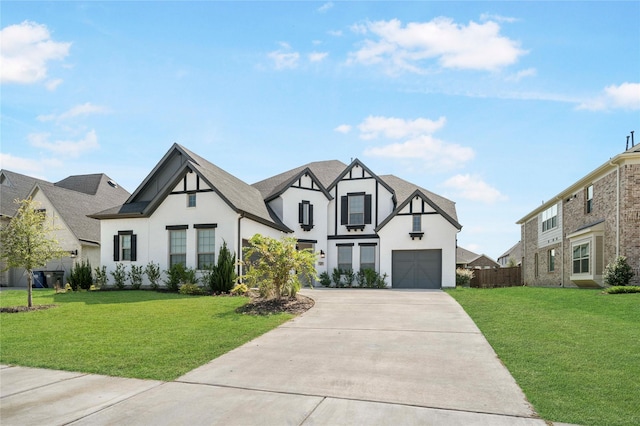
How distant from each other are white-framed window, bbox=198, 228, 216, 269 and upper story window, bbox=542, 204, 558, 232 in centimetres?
2008

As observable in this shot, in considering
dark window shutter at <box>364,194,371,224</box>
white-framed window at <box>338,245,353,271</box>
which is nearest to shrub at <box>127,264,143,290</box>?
white-framed window at <box>338,245,353,271</box>

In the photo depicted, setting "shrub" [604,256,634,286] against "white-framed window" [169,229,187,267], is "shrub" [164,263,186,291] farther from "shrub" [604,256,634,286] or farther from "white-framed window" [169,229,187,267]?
"shrub" [604,256,634,286]

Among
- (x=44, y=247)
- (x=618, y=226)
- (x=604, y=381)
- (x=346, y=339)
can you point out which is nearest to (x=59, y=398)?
(x=346, y=339)

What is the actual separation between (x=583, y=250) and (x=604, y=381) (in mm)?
18758

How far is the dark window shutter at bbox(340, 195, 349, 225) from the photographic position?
91.9 ft

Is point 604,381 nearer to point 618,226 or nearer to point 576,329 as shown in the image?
point 576,329

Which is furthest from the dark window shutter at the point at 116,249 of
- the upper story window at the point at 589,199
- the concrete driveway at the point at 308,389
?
the upper story window at the point at 589,199

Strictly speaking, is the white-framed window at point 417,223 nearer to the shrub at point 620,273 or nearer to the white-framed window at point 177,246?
the shrub at point 620,273

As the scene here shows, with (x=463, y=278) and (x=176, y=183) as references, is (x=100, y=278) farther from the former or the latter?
(x=463, y=278)

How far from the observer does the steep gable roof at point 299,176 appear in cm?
2672

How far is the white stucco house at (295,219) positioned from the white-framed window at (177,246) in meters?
0.04

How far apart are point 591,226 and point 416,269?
8.60 metres

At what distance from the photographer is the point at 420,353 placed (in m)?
8.54

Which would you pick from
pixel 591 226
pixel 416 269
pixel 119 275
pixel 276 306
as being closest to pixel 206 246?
pixel 119 275
